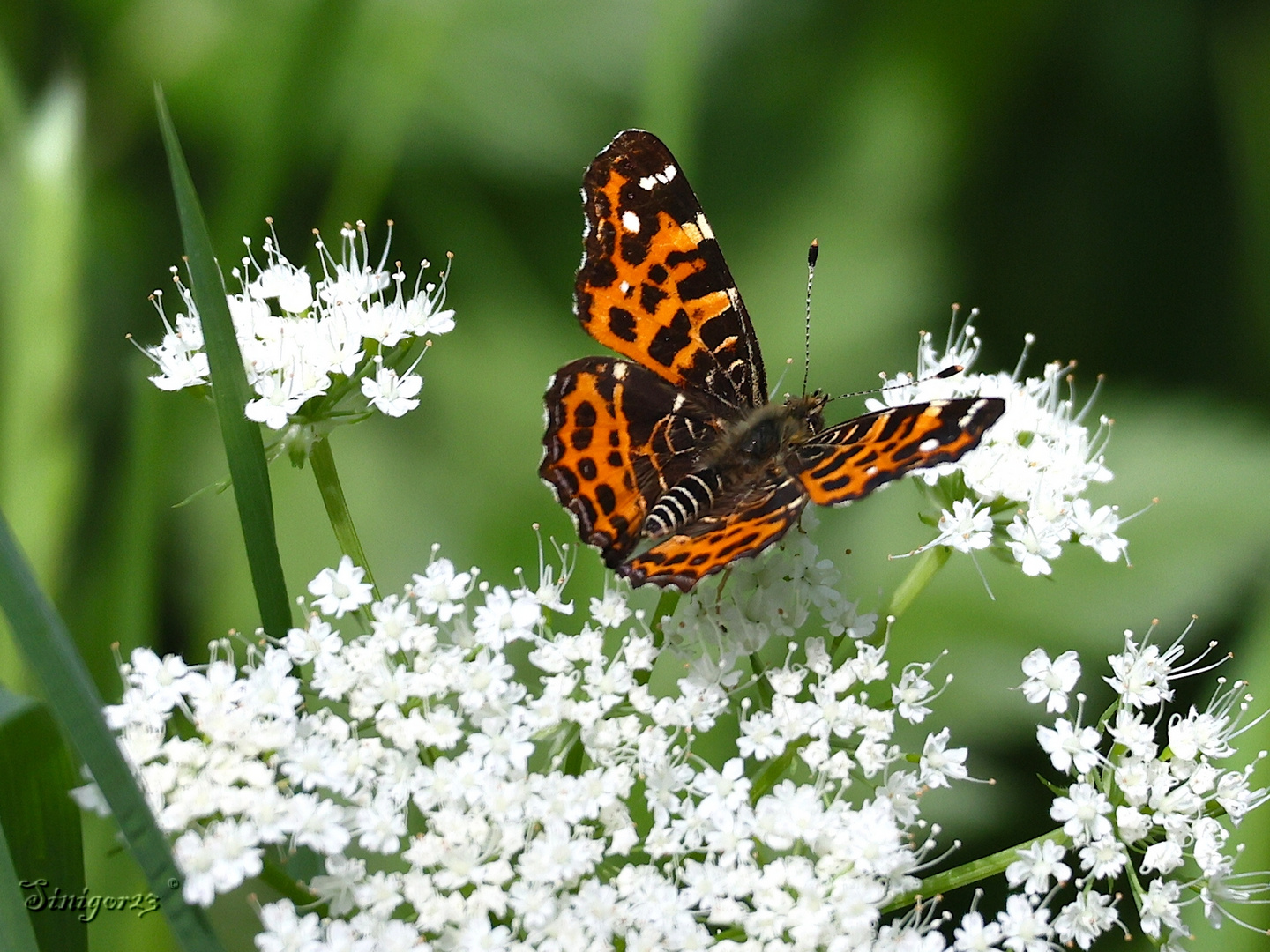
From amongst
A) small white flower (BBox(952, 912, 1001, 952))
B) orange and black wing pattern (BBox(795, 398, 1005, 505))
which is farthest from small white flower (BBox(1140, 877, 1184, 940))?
orange and black wing pattern (BBox(795, 398, 1005, 505))

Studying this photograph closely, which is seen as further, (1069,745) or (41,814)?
(1069,745)

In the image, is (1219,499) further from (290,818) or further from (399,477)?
(290,818)

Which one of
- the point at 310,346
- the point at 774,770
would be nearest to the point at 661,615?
the point at 774,770

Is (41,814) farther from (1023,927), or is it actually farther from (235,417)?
(1023,927)

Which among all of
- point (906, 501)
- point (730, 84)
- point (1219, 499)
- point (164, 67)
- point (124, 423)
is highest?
point (164, 67)

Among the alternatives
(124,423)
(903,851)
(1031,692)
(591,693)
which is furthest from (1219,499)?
(124,423)
